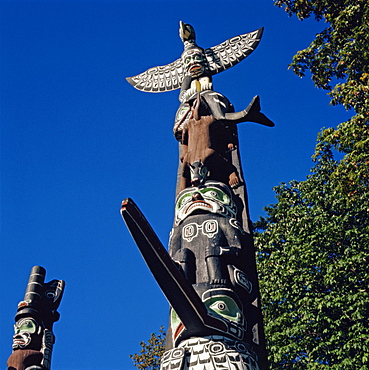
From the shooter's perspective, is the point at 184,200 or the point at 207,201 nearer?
the point at 207,201

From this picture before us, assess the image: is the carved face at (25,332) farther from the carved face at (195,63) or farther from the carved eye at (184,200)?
the carved face at (195,63)

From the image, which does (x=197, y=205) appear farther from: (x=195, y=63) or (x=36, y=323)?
(x=195, y=63)

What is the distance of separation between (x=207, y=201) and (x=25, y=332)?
3.17 meters

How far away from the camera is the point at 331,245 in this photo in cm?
1180

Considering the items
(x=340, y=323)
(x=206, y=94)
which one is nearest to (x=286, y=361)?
(x=340, y=323)

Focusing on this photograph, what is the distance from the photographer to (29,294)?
27.3 feet

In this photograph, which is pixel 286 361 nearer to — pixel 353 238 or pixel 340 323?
pixel 340 323

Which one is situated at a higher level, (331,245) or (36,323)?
(331,245)

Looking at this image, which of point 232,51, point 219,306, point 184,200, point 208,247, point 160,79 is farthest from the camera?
point 160,79

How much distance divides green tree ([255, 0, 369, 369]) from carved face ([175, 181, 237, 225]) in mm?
3128

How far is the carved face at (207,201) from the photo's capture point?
24.6 ft

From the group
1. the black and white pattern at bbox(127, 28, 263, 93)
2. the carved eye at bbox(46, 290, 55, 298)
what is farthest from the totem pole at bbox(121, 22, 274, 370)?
the carved eye at bbox(46, 290, 55, 298)

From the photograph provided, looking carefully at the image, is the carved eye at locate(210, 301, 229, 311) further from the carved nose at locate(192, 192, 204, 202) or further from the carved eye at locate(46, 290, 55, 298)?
the carved eye at locate(46, 290, 55, 298)

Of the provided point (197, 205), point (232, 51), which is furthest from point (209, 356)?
point (232, 51)
